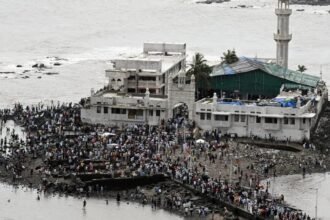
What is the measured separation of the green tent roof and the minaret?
216 inches

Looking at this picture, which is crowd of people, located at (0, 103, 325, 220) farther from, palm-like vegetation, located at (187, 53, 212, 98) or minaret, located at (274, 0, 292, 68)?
minaret, located at (274, 0, 292, 68)

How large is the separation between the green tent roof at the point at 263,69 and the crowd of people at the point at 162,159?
27.6 ft

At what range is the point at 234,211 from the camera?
4819 cm

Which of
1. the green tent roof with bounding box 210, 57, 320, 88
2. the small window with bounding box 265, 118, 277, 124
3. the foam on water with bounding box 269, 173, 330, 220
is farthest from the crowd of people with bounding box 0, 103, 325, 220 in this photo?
the green tent roof with bounding box 210, 57, 320, 88

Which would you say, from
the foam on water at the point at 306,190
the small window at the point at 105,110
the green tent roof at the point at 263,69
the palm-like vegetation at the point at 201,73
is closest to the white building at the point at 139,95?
the small window at the point at 105,110

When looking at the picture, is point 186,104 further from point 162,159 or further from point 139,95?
point 162,159

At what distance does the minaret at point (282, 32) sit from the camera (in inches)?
3063

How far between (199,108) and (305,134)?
25.1ft

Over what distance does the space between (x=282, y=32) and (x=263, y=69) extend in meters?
9.11

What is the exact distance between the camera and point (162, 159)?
55.7 m

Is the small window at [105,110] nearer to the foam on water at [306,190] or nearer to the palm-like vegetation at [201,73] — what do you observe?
the palm-like vegetation at [201,73]

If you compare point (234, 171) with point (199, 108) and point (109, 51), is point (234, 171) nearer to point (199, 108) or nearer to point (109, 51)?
point (199, 108)

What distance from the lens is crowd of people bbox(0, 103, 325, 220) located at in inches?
1967

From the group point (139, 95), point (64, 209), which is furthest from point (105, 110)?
point (64, 209)
